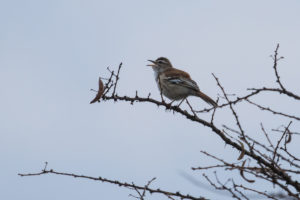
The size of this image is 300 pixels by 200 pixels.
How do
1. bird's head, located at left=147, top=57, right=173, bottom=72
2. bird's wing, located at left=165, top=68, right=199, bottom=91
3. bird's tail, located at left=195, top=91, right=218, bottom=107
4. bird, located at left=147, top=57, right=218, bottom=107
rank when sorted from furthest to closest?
bird's head, located at left=147, top=57, right=173, bottom=72 → bird's wing, located at left=165, top=68, right=199, bottom=91 → bird, located at left=147, top=57, right=218, bottom=107 → bird's tail, located at left=195, top=91, right=218, bottom=107

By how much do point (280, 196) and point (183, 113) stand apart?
9.08 feet

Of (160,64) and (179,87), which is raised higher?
(160,64)

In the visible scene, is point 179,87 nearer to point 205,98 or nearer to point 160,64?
point 205,98

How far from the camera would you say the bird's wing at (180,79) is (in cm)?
1056

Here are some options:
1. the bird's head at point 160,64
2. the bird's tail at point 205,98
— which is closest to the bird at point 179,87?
the bird's tail at point 205,98

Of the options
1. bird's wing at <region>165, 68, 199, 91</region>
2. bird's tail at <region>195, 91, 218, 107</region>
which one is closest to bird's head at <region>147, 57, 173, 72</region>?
bird's wing at <region>165, 68, 199, 91</region>

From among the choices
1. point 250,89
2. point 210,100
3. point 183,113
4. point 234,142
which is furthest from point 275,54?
point 210,100

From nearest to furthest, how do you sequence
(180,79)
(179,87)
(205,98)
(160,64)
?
(205,98)
(179,87)
(180,79)
(160,64)

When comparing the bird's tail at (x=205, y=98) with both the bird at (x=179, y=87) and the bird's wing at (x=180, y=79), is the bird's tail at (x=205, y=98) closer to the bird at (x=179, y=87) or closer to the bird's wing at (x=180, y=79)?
the bird at (x=179, y=87)

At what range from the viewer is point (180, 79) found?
1095cm

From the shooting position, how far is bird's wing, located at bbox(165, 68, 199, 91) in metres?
10.6

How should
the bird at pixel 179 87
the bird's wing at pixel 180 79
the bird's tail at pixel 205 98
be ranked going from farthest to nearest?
the bird's wing at pixel 180 79 < the bird at pixel 179 87 < the bird's tail at pixel 205 98

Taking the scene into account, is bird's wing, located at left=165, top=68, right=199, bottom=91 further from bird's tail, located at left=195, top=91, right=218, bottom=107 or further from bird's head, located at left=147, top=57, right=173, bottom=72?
bird's head, located at left=147, top=57, right=173, bottom=72

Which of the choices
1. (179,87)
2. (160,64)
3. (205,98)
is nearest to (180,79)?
(179,87)
